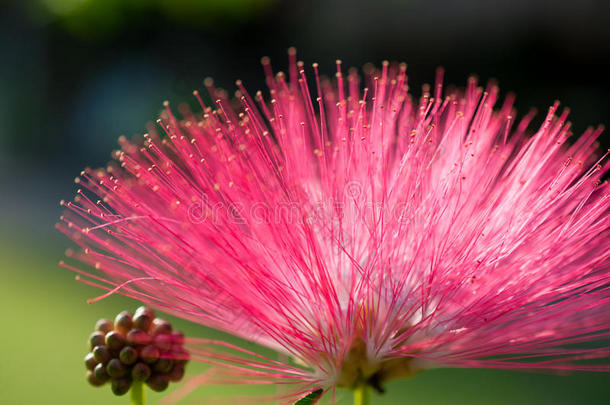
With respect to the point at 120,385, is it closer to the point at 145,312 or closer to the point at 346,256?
the point at 145,312

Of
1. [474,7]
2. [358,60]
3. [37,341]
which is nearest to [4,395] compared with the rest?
[37,341]

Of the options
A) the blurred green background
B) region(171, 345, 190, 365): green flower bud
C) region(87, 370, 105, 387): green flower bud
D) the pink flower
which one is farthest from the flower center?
the blurred green background

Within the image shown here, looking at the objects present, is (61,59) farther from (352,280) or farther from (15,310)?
(352,280)

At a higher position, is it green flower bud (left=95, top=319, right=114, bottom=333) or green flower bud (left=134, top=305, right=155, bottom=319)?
green flower bud (left=134, top=305, right=155, bottom=319)

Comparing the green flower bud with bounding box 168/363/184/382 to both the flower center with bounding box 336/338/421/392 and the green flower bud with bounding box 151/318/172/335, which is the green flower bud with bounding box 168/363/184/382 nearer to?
the green flower bud with bounding box 151/318/172/335

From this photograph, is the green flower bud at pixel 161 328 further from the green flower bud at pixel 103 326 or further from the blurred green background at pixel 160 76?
the blurred green background at pixel 160 76

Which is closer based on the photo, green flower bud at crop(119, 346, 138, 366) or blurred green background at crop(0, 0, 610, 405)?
green flower bud at crop(119, 346, 138, 366)
